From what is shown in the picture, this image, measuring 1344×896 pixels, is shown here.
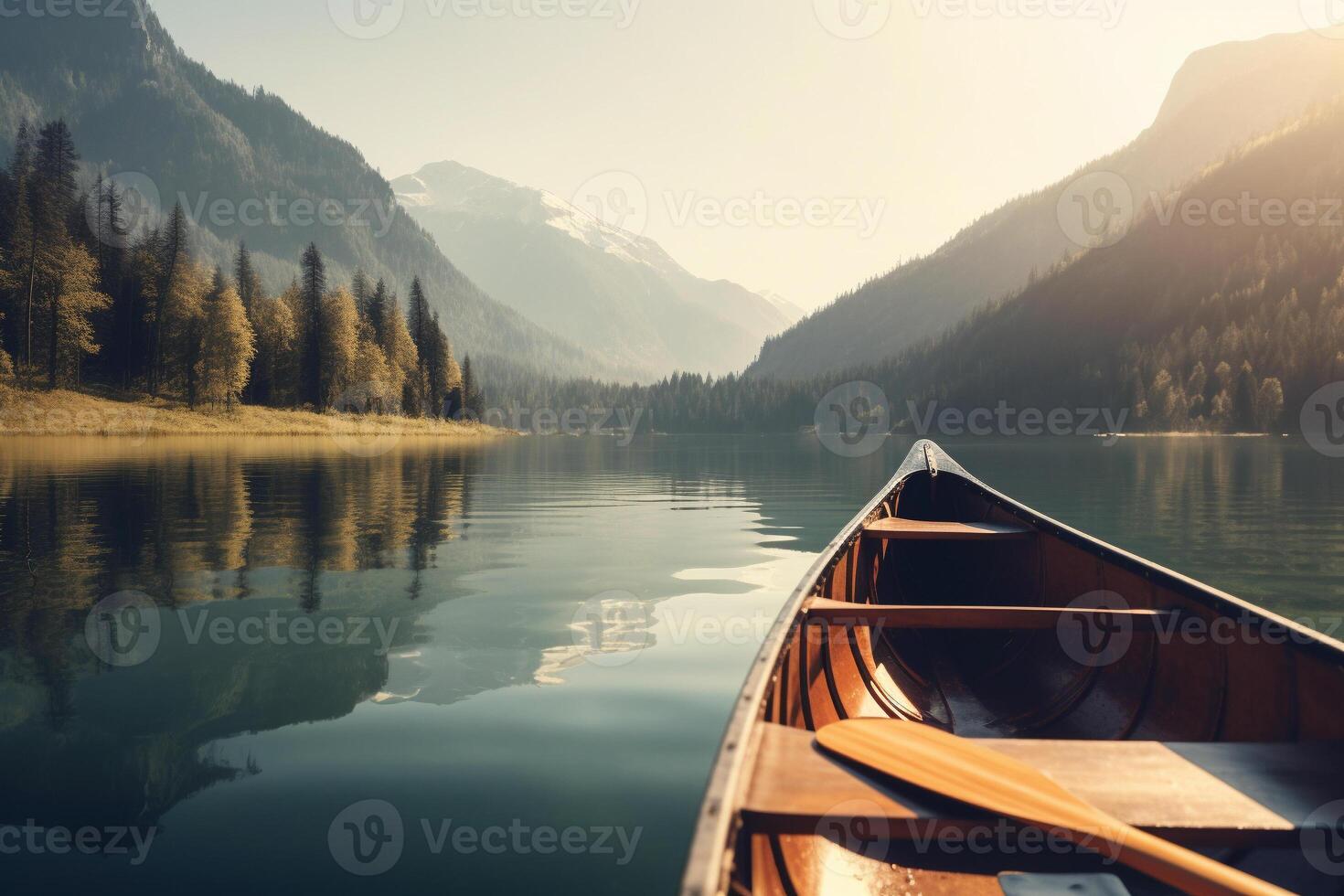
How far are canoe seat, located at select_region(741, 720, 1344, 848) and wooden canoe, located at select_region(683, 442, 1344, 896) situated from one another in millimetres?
12

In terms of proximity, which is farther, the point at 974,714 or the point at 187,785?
the point at 974,714

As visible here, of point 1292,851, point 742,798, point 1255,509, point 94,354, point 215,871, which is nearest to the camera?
point 742,798

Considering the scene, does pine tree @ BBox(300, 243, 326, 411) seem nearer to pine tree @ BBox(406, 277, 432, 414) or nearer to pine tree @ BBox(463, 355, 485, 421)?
pine tree @ BBox(406, 277, 432, 414)

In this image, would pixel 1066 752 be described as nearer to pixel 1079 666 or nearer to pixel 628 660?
pixel 1079 666

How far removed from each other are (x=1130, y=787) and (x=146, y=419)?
7975 cm

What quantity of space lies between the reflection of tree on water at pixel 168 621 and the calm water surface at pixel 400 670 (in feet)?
0.14

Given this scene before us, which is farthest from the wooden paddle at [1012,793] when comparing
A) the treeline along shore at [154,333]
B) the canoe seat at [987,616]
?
the treeline along shore at [154,333]

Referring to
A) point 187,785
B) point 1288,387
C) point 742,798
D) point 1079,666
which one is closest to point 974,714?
point 1079,666

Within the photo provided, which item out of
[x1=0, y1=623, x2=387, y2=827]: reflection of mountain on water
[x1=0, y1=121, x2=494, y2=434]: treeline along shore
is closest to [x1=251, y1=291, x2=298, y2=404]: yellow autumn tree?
[x1=0, y1=121, x2=494, y2=434]: treeline along shore

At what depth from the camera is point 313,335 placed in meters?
81.1

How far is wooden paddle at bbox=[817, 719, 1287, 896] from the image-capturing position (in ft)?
10.1

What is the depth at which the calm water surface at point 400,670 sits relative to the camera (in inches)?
212

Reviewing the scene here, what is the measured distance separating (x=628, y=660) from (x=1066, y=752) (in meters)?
5.78

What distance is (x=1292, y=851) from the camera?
166 inches
